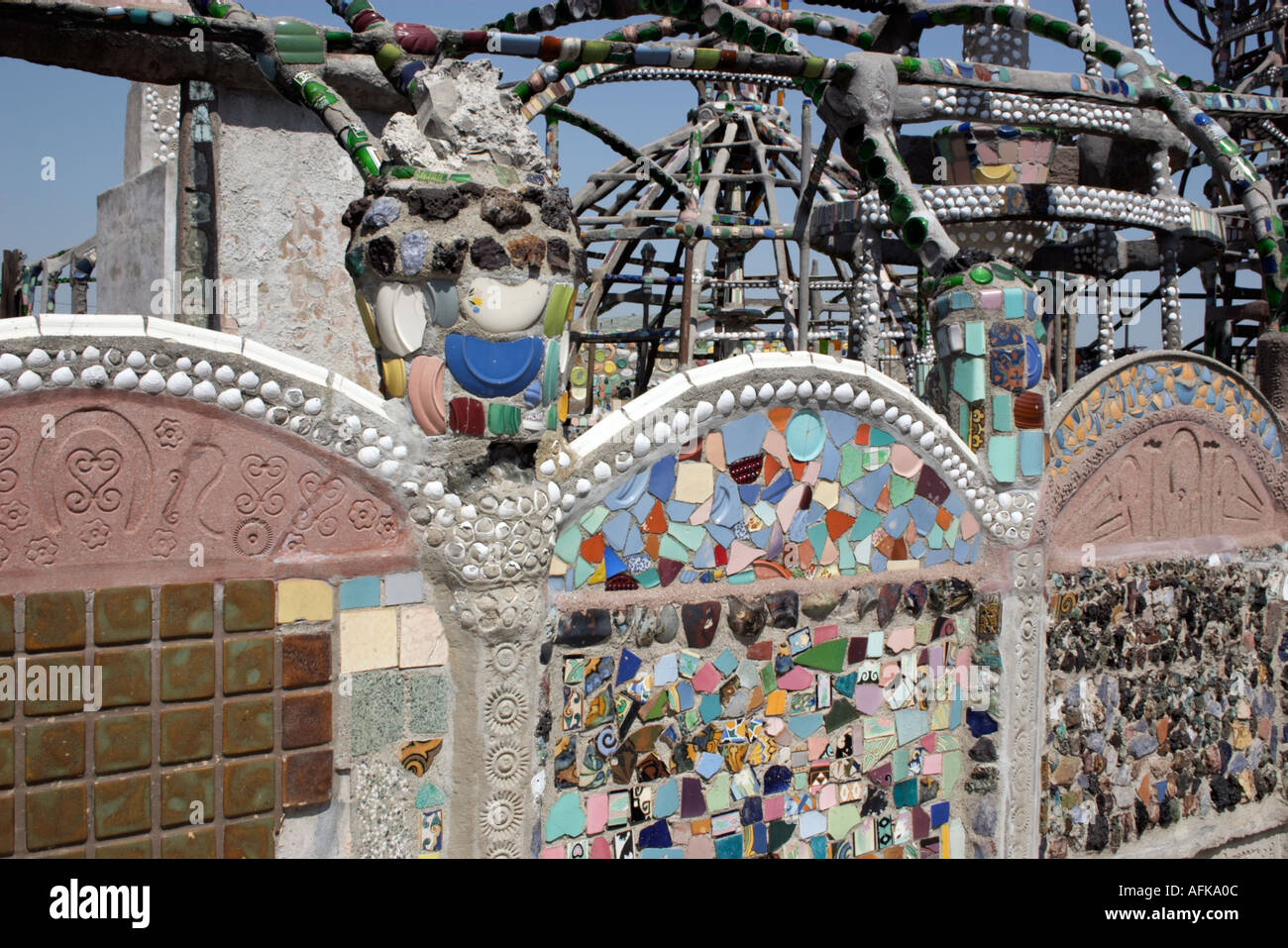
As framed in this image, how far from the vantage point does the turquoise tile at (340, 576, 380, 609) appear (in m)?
2.92

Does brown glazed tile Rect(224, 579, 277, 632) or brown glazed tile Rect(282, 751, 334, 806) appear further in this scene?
brown glazed tile Rect(282, 751, 334, 806)

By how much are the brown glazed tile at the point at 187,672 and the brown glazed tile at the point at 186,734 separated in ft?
0.13

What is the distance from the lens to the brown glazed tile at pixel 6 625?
2.47m

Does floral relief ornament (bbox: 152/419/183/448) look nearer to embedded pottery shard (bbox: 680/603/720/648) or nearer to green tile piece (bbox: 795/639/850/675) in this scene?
embedded pottery shard (bbox: 680/603/720/648)

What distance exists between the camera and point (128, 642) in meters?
2.62

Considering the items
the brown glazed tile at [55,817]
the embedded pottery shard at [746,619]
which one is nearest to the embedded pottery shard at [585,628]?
the embedded pottery shard at [746,619]

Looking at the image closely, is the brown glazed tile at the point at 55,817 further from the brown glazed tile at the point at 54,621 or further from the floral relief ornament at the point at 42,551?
the floral relief ornament at the point at 42,551

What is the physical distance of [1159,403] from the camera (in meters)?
A: 4.61

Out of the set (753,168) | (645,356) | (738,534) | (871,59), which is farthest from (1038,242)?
(645,356)

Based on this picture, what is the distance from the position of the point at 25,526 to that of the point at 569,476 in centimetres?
143

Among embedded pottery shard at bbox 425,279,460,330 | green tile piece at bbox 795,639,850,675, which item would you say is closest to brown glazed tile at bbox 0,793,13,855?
embedded pottery shard at bbox 425,279,460,330

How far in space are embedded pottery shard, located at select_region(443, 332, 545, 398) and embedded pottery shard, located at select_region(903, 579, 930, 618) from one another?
68.7 inches
